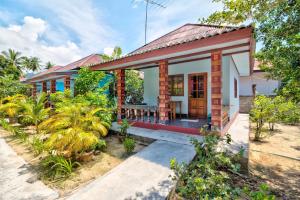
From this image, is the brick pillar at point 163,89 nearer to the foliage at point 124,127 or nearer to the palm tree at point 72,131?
the foliage at point 124,127

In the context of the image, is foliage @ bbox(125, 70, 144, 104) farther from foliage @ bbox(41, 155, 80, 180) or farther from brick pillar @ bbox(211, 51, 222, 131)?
foliage @ bbox(41, 155, 80, 180)

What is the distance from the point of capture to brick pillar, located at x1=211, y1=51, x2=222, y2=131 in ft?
14.5

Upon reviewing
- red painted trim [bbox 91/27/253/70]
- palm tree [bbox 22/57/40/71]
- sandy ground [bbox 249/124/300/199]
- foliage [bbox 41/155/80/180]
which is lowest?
sandy ground [bbox 249/124/300/199]

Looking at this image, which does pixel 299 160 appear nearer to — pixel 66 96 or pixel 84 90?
pixel 84 90

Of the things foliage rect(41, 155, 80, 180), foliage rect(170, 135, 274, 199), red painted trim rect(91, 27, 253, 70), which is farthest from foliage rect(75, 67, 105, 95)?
foliage rect(170, 135, 274, 199)

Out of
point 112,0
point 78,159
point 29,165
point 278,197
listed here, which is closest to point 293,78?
point 278,197

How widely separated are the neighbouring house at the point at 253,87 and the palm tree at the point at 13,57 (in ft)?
117

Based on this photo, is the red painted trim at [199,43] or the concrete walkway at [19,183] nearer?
the concrete walkway at [19,183]

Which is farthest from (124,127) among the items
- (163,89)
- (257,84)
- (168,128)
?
(257,84)

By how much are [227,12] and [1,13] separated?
8228 millimetres

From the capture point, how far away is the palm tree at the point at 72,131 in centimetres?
361

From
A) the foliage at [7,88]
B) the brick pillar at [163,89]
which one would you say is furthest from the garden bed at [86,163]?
the foliage at [7,88]

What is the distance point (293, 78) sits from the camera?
2.73 meters

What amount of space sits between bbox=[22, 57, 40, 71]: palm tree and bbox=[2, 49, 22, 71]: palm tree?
1.42m
